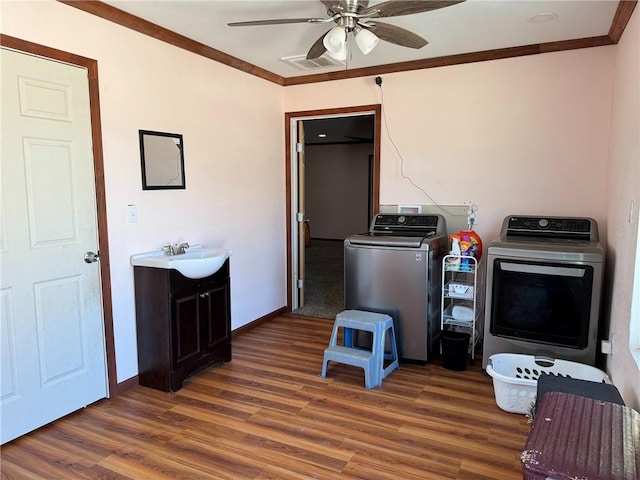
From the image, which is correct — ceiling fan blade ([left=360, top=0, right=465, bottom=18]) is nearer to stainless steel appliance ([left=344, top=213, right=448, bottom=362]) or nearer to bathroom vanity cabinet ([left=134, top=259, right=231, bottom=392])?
stainless steel appliance ([left=344, top=213, right=448, bottom=362])

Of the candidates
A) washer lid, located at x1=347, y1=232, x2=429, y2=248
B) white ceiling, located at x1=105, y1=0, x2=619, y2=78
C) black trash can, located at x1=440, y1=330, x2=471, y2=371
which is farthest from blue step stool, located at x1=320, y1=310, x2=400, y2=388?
white ceiling, located at x1=105, y1=0, x2=619, y2=78

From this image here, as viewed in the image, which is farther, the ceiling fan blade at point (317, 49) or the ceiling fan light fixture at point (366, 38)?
the ceiling fan blade at point (317, 49)

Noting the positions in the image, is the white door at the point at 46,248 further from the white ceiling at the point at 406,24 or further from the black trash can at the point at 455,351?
the black trash can at the point at 455,351

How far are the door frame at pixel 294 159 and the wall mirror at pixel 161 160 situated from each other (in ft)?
4.84

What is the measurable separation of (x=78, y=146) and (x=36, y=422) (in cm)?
158

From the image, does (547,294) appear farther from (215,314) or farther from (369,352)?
(215,314)

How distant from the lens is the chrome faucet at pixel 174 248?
3.09 meters

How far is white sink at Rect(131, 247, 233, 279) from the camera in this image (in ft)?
9.18

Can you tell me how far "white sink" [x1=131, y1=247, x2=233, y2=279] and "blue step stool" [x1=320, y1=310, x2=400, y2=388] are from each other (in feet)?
3.17

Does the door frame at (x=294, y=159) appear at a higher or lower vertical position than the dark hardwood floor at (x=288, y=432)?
higher

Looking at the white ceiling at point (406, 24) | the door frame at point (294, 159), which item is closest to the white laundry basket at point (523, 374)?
the door frame at point (294, 159)

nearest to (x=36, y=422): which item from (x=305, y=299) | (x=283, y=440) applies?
(x=283, y=440)

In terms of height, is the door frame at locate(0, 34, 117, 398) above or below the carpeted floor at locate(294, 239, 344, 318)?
above

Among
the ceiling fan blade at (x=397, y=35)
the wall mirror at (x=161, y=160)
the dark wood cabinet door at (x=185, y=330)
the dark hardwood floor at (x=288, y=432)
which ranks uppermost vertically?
the ceiling fan blade at (x=397, y=35)
